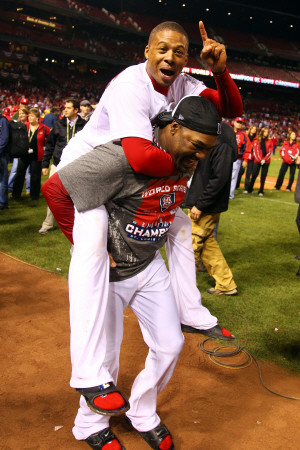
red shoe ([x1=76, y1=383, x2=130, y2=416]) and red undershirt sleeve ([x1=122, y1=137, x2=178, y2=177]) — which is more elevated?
red undershirt sleeve ([x1=122, y1=137, x2=178, y2=177])

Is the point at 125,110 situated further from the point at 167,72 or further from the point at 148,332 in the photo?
the point at 148,332

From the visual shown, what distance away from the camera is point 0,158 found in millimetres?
9672

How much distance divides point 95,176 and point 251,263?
225 inches

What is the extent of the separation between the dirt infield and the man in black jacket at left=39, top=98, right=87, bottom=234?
352 centimetres

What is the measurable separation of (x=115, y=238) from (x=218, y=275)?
138 inches

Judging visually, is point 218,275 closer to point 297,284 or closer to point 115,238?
point 297,284

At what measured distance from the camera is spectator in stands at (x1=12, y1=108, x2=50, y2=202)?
1061 centimetres

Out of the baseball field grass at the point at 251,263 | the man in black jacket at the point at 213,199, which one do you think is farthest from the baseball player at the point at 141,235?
the man in black jacket at the point at 213,199

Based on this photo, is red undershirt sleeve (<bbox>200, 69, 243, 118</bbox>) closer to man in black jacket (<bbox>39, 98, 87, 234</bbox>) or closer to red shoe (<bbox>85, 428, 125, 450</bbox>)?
red shoe (<bbox>85, 428, 125, 450</bbox>)

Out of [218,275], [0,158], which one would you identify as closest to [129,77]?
[218,275]

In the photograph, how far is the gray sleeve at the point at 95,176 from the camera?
8.43ft

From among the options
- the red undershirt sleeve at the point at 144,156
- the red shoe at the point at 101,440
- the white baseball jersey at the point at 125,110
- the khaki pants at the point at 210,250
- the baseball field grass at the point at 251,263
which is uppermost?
the white baseball jersey at the point at 125,110

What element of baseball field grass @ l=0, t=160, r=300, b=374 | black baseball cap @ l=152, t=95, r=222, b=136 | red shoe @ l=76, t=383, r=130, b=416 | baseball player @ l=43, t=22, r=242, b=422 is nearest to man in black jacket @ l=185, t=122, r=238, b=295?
baseball field grass @ l=0, t=160, r=300, b=374

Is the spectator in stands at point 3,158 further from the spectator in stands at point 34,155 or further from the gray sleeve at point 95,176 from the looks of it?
the gray sleeve at point 95,176
